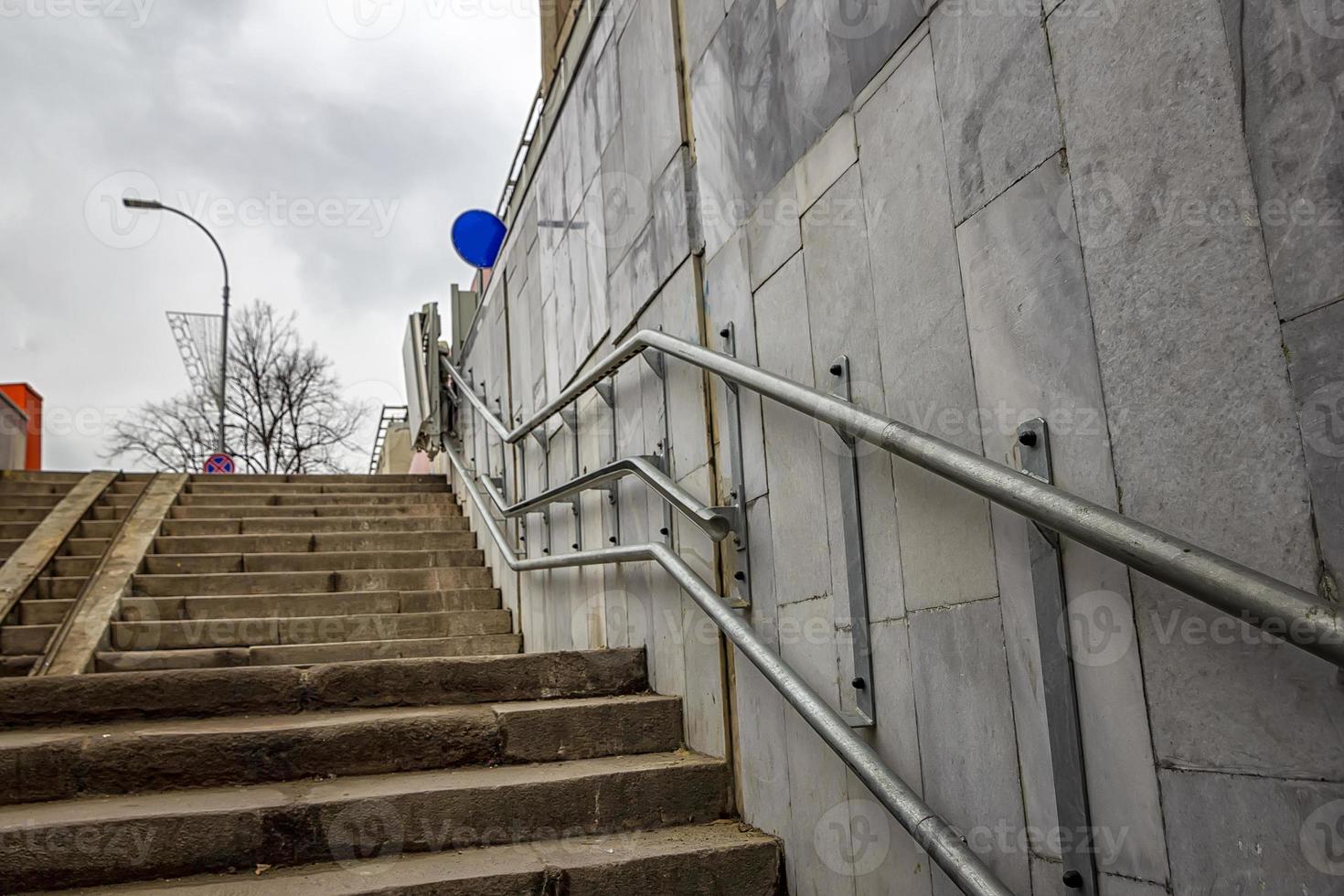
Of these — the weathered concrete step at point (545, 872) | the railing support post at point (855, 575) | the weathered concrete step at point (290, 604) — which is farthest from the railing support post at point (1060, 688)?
the weathered concrete step at point (290, 604)

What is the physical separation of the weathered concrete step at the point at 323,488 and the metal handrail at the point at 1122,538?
7.26 meters

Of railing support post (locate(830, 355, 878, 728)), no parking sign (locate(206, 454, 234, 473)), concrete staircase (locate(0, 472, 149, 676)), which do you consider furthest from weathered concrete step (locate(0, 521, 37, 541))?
railing support post (locate(830, 355, 878, 728))

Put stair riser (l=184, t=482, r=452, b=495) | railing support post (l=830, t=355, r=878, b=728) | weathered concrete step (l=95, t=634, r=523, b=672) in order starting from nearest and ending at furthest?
railing support post (l=830, t=355, r=878, b=728) → weathered concrete step (l=95, t=634, r=523, b=672) → stair riser (l=184, t=482, r=452, b=495)

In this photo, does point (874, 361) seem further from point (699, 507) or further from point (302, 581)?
point (302, 581)

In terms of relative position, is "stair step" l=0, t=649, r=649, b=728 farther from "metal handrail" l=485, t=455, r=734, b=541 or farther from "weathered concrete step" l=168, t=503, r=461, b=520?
"weathered concrete step" l=168, t=503, r=461, b=520

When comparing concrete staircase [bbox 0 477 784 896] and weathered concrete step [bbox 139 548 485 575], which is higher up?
weathered concrete step [bbox 139 548 485 575]

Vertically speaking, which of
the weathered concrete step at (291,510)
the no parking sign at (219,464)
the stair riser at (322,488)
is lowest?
the weathered concrete step at (291,510)

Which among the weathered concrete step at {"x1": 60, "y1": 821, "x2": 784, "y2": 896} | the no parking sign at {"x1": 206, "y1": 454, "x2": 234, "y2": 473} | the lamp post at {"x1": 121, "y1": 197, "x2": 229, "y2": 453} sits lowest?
the weathered concrete step at {"x1": 60, "y1": 821, "x2": 784, "y2": 896}

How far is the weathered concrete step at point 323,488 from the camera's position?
341 inches

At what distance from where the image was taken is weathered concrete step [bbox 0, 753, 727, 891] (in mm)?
2602

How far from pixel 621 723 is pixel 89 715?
170 cm

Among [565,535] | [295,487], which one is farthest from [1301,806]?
[295,487]

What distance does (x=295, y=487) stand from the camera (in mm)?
8938

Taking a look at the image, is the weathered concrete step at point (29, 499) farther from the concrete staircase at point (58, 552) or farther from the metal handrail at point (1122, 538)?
the metal handrail at point (1122, 538)
